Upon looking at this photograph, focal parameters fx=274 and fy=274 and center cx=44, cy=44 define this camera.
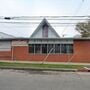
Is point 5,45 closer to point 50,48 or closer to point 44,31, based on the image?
point 50,48

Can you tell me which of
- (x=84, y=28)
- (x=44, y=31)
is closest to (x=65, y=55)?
(x=44, y=31)

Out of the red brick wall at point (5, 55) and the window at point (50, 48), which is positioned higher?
the window at point (50, 48)

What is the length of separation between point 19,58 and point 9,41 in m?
2.83

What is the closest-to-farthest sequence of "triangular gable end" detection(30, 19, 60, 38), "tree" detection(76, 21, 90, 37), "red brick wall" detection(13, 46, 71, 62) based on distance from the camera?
"red brick wall" detection(13, 46, 71, 62)
"triangular gable end" detection(30, 19, 60, 38)
"tree" detection(76, 21, 90, 37)

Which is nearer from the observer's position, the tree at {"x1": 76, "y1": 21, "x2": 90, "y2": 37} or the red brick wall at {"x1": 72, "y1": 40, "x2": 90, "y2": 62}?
the red brick wall at {"x1": 72, "y1": 40, "x2": 90, "y2": 62}

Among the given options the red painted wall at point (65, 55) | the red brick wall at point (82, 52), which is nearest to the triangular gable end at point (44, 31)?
the red painted wall at point (65, 55)

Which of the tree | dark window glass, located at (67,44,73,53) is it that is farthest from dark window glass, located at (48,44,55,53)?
the tree

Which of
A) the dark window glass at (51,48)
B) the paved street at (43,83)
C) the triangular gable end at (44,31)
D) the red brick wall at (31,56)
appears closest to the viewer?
the paved street at (43,83)

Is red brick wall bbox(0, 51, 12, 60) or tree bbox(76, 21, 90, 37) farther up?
tree bbox(76, 21, 90, 37)

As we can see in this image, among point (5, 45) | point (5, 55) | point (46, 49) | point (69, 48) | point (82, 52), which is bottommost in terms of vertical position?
point (5, 55)

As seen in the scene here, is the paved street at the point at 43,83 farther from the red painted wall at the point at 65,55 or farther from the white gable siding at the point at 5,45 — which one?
the white gable siding at the point at 5,45

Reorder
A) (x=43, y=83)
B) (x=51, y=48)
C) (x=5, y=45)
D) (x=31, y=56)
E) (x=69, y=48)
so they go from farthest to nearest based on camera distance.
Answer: (x=5, y=45)
(x=31, y=56)
(x=51, y=48)
(x=69, y=48)
(x=43, y=83)

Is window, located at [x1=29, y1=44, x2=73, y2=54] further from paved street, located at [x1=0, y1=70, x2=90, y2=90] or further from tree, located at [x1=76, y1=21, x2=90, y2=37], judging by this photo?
tree, located at [x1=76, y1=21, x2=90, y2=37]

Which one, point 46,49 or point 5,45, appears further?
point 5,45
